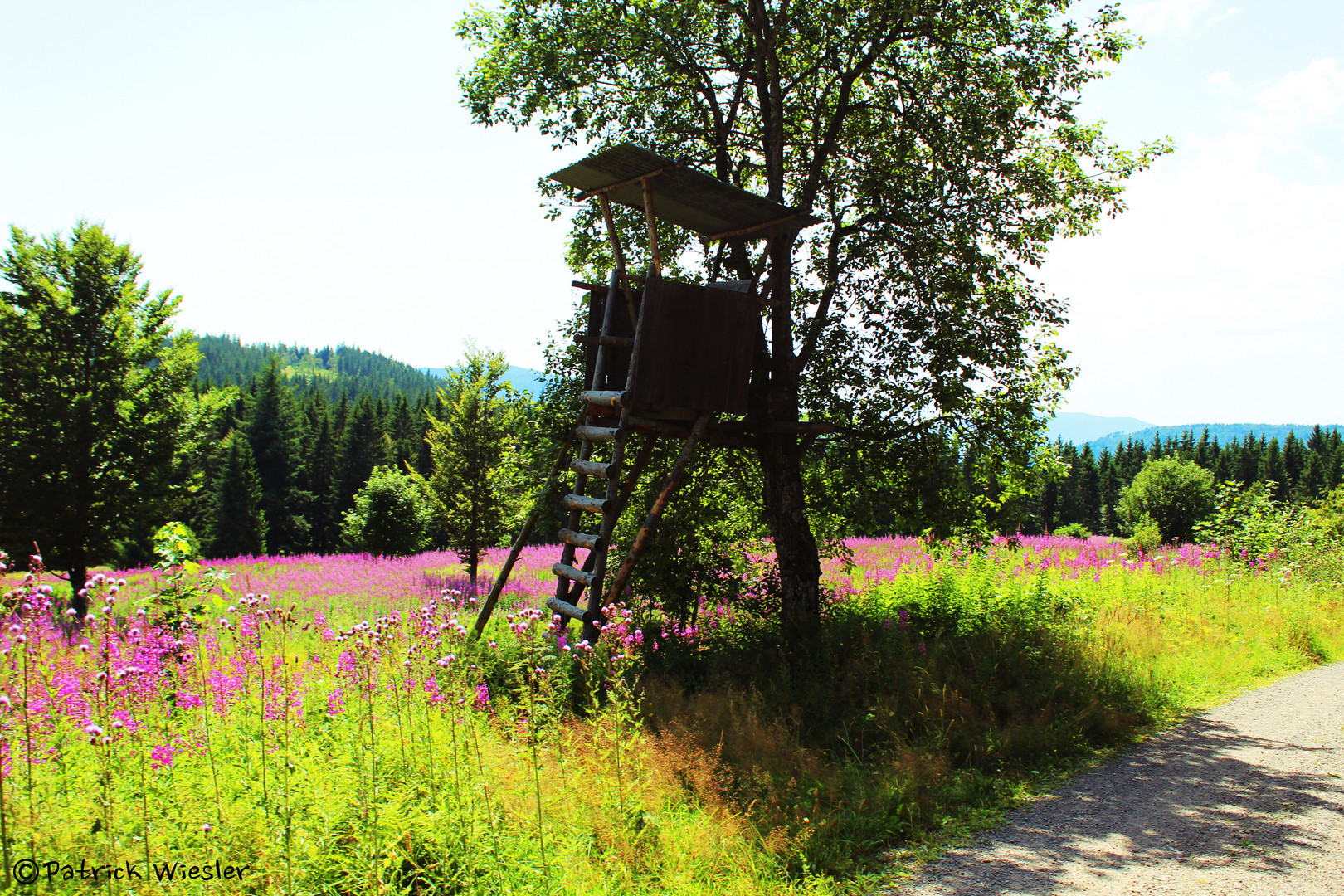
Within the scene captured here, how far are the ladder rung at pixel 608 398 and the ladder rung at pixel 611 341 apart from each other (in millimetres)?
644

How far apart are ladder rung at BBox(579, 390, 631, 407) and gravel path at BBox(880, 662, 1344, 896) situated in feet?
18.2

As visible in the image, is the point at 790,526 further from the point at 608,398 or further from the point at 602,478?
the point at 608,398

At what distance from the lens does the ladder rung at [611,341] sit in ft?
31.7

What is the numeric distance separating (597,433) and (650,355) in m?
1.15

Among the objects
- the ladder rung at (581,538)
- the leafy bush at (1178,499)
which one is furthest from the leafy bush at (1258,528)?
the leafy bush at (1178,499)

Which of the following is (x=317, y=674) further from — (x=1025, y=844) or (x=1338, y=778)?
(x=1338, y=778)

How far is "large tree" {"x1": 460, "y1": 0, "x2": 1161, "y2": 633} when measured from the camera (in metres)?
10.7

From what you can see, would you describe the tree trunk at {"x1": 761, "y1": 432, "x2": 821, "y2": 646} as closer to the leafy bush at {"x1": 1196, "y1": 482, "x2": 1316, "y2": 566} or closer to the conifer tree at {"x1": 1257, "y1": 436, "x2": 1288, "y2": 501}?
the leafy bush at {"x1": 1196, "y1": 482, "x2": 1316, "y2": 566}

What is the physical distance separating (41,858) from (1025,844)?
575cm

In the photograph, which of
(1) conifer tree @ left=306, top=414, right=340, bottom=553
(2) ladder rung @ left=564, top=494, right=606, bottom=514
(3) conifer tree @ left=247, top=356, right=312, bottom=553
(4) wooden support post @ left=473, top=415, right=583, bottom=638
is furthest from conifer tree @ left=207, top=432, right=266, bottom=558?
(2) ladder rung @ left=564, top=494, right=606, bottom=514

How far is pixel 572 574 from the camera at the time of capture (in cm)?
927

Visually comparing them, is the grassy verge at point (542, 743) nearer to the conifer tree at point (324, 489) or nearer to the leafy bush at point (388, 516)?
the leafy bush at point (388, 516)

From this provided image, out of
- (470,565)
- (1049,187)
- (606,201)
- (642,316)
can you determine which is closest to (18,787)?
(642,316)

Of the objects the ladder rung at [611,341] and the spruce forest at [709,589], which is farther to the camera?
the ladder rung at [611,341]
